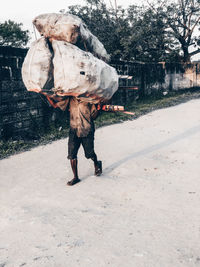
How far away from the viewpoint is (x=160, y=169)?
14.7 ft

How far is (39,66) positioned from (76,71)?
1.50 feet

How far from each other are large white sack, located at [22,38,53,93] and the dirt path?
148cm

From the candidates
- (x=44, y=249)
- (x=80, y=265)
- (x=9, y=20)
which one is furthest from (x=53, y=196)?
(x=9, y=20)

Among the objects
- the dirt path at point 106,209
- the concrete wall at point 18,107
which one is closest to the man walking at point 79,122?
the dirt path at point 106,209

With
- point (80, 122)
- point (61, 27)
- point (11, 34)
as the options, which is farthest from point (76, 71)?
point (11, 34)

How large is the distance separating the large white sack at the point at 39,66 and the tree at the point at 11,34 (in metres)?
22.5

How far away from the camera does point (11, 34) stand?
24188 millimetres

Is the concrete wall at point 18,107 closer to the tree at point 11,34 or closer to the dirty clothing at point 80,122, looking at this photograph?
the dirty clothing at point 80,122

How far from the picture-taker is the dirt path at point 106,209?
7.72 feet

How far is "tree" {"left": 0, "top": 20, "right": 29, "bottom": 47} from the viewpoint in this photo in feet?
77.8

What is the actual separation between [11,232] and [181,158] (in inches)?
130

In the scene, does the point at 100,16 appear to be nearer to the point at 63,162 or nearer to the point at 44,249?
the point at 63,162

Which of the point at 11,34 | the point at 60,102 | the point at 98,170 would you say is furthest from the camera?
the point at 11,34

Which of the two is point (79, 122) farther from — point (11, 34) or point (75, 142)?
point (11, 34)
